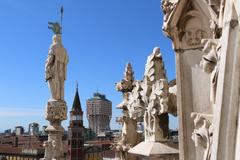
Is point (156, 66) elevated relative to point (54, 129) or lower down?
elevated

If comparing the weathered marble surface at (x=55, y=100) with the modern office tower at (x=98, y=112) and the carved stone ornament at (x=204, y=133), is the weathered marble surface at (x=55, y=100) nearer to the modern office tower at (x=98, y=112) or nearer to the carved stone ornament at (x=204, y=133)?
the carved stone ornament at (x=204, y=133)

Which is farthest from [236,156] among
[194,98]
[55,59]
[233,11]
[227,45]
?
[55,59]

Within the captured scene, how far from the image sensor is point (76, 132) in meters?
79.1

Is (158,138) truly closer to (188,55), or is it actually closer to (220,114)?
(188,55)

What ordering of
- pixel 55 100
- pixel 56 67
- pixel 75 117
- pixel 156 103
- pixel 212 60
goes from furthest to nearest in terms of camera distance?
pixel 75 117, pixel 56 67, pixel 55 100, pixel 156 103, pixel 212 60

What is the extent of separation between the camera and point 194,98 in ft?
10.4

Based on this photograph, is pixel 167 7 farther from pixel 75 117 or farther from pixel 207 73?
pixel 75 117

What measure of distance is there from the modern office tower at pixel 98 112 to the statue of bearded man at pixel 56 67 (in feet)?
430

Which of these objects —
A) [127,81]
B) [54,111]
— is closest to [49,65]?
[54,111]

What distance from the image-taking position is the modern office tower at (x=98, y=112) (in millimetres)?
138038

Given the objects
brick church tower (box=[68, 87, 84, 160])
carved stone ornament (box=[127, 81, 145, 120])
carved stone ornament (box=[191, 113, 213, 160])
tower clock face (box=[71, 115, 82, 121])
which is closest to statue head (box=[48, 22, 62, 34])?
carved stone ornament (box=[127, 81, 145, 120])

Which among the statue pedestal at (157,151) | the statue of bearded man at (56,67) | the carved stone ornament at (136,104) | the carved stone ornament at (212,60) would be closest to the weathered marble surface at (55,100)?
the statue of bearded man at (56,67)

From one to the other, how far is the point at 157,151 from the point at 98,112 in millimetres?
135357

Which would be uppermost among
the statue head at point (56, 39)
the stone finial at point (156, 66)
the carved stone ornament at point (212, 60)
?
the statue head at point (56, 39)
